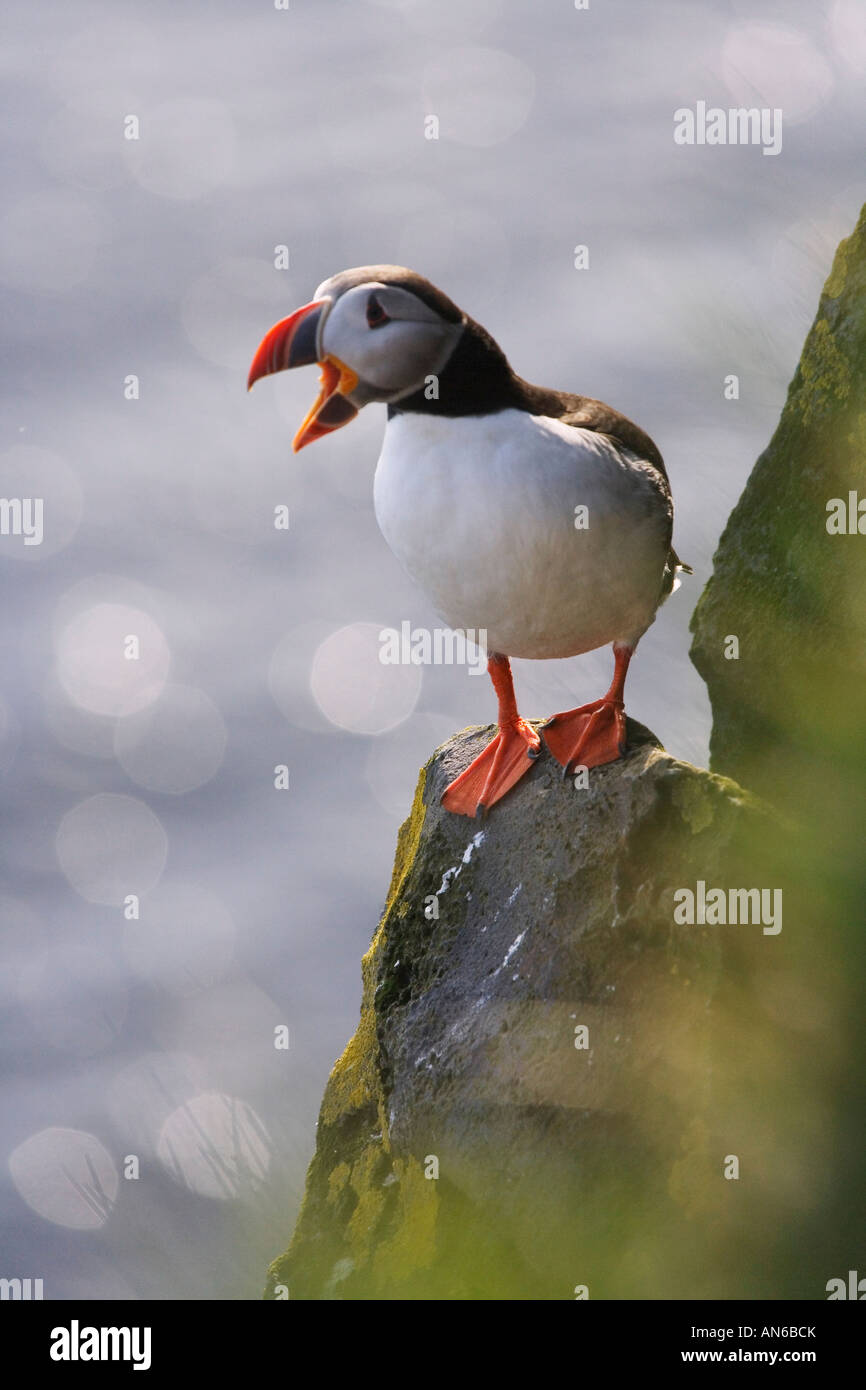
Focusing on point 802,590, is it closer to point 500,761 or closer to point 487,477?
point 500,761

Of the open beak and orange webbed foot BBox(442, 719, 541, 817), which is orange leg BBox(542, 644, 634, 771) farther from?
the open beak

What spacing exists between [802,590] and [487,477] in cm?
125

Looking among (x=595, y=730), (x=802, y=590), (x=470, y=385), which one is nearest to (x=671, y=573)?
(x=802, y=590)

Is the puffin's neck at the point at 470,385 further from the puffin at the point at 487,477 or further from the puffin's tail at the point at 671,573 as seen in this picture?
the puffin's tail at the point at 671,573

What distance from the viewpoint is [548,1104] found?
4.22 meters

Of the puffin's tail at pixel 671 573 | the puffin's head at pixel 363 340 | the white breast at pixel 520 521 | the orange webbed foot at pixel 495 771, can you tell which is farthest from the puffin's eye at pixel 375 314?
the orange webbed foot at pixel 495 771

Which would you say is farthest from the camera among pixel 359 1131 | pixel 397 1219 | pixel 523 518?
pixel 359 1131

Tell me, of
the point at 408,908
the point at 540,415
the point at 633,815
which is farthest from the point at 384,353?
the point at 408,908

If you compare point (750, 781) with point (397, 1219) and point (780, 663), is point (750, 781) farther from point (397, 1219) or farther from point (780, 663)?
point (397, 1219)

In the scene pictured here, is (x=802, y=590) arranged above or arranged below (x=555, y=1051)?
above

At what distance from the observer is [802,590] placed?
4977 mm

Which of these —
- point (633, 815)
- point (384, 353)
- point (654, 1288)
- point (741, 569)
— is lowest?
point (654, 1288)

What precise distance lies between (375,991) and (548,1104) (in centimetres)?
97

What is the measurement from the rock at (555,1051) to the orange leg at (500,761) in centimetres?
7
